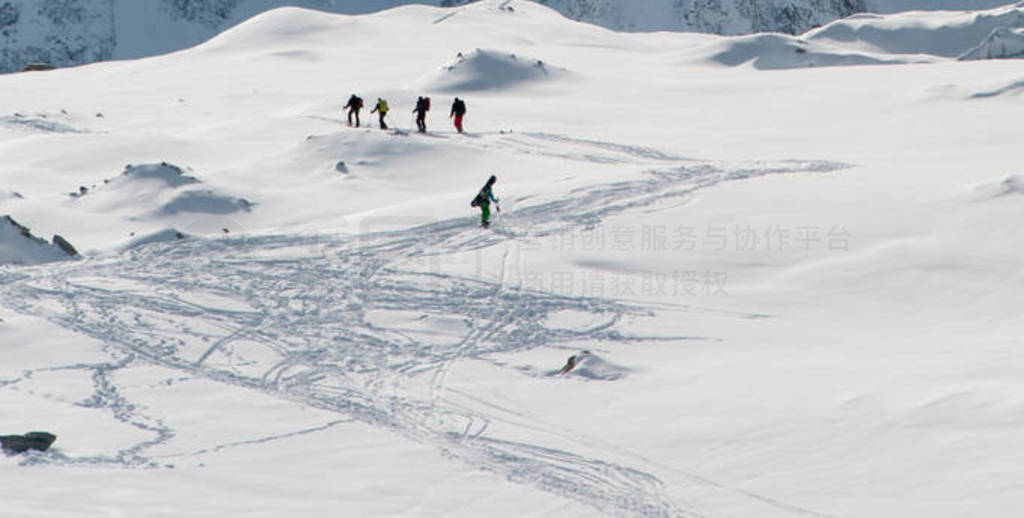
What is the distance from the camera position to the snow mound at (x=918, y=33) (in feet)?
191

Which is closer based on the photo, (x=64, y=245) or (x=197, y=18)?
(x=64, y=245)

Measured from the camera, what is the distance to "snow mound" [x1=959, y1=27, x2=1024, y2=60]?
1922 inches

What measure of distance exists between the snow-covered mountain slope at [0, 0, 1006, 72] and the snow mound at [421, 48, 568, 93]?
3968 inches

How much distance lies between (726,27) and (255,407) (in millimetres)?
139074

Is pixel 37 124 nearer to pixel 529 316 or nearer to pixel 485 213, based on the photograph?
pixel 485 213

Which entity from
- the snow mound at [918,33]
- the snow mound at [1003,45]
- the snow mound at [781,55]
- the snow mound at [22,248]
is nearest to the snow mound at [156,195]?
the snow mound at [22,248]

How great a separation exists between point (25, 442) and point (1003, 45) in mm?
46214

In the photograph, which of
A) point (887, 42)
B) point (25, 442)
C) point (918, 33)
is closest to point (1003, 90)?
point (887, 42)

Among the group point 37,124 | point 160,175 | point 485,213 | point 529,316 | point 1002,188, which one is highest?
point 37,124

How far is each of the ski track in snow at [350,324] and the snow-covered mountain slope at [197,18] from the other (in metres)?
127

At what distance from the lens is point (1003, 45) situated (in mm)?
49031

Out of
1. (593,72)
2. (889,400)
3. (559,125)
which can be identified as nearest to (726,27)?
(593,72)

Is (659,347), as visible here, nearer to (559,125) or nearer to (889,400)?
(889,400)

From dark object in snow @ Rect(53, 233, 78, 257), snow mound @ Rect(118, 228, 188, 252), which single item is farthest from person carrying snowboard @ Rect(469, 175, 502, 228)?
dark object in snow @ Rect(53, 233, 78, 257)
